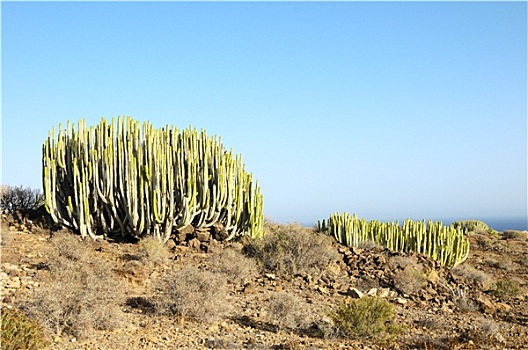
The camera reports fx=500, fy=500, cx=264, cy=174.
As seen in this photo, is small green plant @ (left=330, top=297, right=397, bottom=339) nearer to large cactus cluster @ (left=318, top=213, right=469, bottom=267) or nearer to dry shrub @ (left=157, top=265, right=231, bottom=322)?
dry shrub @ (left=157, top=265, right=231, bottom=322)

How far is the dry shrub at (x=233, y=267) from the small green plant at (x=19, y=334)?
492 cm

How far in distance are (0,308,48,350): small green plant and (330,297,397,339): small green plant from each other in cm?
415

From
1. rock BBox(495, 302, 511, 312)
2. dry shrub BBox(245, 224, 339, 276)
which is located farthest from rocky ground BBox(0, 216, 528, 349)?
dry shrub BBox(245, 224, 339, 276)

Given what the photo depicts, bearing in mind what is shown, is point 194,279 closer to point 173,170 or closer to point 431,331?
point 431,331

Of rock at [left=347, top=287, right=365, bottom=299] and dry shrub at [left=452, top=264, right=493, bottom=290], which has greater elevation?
rock at [left=347, top=287, right=365, bottom=299]

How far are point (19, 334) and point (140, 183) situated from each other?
731 centimetres

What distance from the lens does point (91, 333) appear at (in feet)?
22.5

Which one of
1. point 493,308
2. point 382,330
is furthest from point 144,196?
point 493,308

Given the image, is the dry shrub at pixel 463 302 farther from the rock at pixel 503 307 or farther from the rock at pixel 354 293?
the rock at pixel 354 293

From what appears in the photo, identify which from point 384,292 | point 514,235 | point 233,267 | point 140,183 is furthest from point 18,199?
point 514,235

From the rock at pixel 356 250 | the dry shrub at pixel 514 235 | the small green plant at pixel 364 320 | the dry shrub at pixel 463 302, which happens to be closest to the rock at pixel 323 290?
the dry shrub at pixel 463 302

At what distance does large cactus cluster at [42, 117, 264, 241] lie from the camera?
1291cm

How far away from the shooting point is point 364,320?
7602mm

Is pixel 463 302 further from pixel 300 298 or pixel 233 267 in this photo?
pixel 233 267
